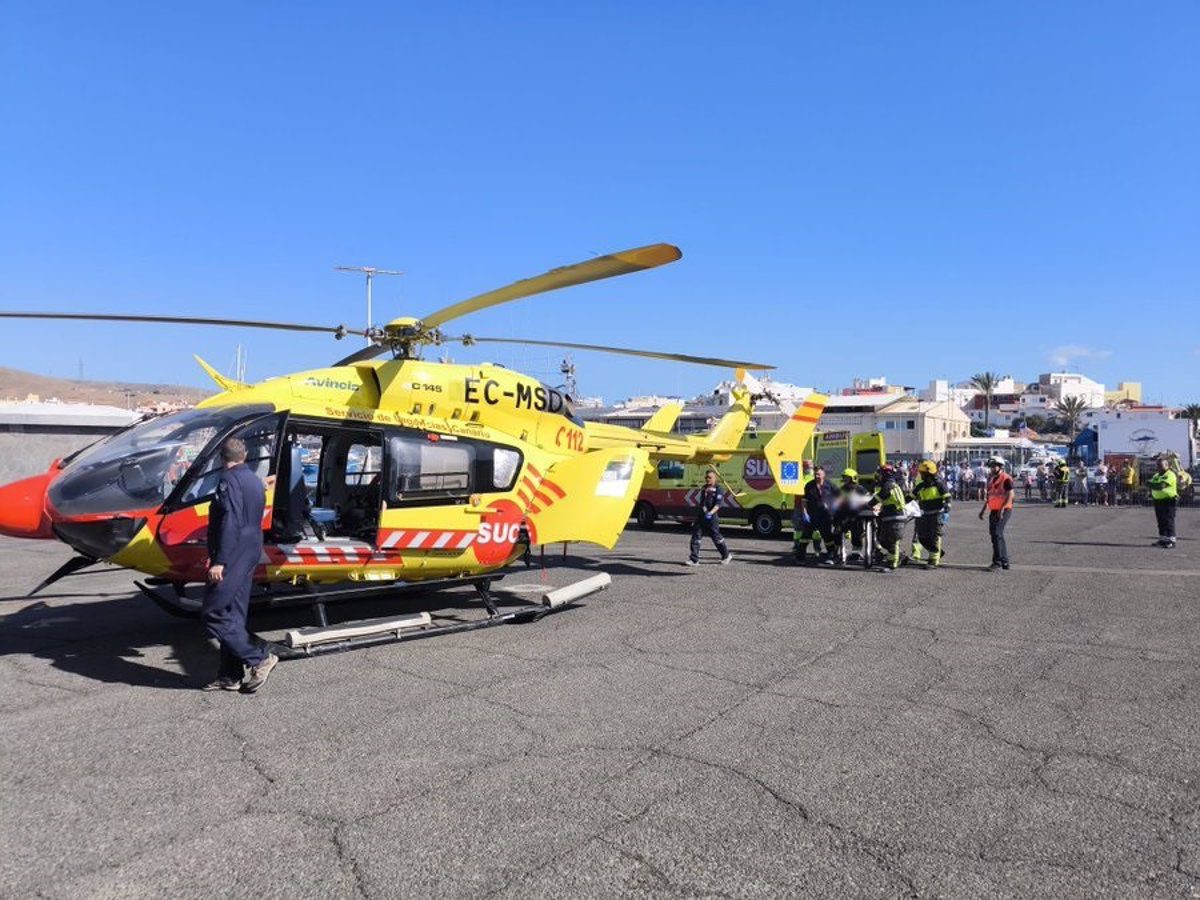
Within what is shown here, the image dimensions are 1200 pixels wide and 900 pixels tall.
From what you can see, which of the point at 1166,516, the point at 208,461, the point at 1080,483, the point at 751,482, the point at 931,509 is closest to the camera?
the point at 208,461

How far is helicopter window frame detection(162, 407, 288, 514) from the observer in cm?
679

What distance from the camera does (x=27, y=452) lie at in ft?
71.8

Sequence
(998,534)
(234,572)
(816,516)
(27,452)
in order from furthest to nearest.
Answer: (27,452), (816,516), (998,534), (234,572)

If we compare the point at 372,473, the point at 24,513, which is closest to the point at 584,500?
the point at 372,473

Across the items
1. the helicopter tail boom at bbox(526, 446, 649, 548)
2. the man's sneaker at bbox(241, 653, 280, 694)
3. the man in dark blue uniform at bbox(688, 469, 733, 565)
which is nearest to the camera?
the man's sneaker at bbox(241, 653, 280, 694)

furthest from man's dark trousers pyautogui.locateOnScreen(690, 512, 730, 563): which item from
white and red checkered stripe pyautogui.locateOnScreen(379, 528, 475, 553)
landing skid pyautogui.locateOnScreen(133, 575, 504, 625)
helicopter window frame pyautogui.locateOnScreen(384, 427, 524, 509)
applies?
white and red checkered stripe pyautogui.locateOnScreen(379, 528, 475, 553)

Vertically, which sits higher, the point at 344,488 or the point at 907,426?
the point at 907,426

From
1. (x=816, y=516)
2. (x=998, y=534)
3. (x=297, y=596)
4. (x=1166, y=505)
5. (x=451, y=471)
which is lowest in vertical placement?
(x=297, y=596)

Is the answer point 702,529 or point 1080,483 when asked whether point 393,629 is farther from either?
point 1080,483

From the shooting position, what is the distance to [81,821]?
3910 millimetres

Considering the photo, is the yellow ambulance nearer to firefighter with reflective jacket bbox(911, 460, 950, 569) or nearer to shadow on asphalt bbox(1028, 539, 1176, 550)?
firefighter with reflective jacket bbox(911, 460, 950, 569)

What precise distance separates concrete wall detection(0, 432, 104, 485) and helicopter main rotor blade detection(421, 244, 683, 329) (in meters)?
18.8

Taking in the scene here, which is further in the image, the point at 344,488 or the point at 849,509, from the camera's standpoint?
the point at 849,509

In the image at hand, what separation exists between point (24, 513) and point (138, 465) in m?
0.85
